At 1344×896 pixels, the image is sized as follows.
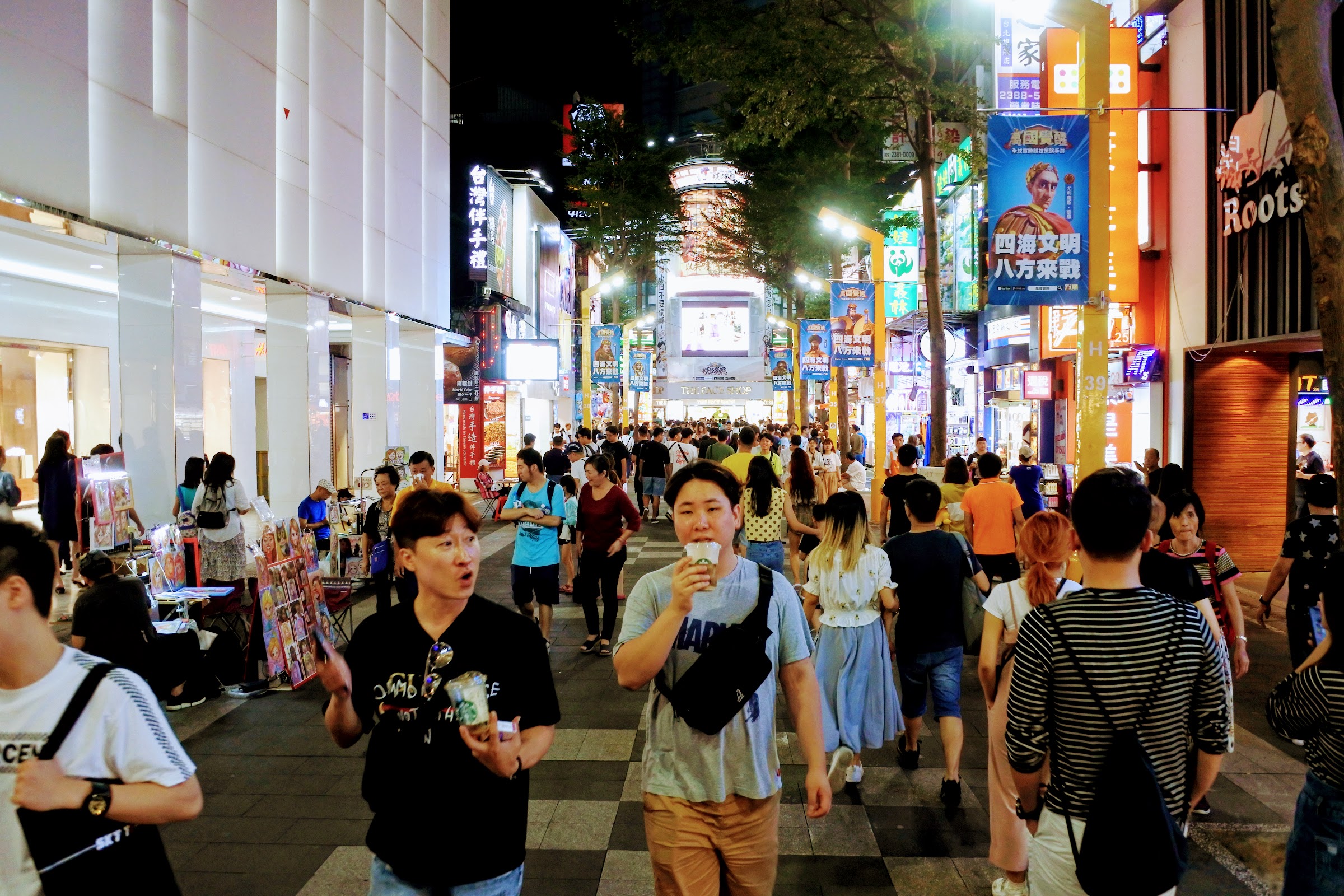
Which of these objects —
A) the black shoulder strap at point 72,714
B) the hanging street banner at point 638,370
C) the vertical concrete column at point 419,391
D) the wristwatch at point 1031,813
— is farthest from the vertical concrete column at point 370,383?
the hanging street banner at point 638,370

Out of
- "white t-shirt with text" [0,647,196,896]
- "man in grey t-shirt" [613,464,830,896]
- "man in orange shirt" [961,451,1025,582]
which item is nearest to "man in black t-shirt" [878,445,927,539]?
"man in orange shirt" [961,451,1025,582]

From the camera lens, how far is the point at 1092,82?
7.60 metres

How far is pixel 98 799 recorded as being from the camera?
1.95m

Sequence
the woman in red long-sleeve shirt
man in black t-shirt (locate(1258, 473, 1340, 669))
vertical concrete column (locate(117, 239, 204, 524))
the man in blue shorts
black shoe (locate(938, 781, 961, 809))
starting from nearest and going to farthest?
black shoe (locate(938, 781, 961, 809)) < man in black t-shirt (locate(1258, 473, 1340, 669)) < the man in blue shorts < the woman in red long-sleeve shirt < vertical concrete column (locate(117, 239, 204, 524))

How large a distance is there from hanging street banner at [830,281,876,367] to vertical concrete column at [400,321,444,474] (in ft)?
30.7

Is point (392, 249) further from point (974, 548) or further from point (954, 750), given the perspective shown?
point (954, 750)

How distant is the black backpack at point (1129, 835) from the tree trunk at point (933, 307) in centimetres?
1212

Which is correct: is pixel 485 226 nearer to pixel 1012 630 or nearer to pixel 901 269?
pixel 901 269

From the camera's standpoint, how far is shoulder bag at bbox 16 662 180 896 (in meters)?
1.97

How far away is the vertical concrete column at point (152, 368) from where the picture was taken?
10430 mm

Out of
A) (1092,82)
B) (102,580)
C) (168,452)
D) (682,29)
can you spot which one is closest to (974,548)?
(1092,82)

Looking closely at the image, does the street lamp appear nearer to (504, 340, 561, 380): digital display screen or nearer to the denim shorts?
(504, 340, 561, 380): digital display screen

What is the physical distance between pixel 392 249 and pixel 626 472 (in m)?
6.63

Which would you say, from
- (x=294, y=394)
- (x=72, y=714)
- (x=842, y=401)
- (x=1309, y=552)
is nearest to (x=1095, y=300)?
(x=1309, y=552)
